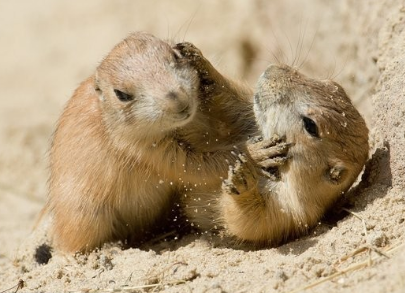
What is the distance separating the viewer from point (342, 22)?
24.6ft

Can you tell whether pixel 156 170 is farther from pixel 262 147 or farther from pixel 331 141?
pixel 331 141

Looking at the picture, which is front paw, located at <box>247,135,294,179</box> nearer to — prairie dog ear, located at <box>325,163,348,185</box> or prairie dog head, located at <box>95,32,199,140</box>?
prairie dog ear, located at <box>325,163,348,185</box>

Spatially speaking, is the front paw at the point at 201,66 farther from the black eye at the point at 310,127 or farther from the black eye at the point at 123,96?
the black eye at the point at 310,127

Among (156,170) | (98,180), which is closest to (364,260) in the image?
(156,170)

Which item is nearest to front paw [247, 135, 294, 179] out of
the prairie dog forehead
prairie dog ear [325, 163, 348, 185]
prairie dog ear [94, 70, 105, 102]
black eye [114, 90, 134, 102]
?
prairie dog ear [325, 163, 348, 185]

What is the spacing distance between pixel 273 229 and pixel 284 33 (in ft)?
→ 14.8

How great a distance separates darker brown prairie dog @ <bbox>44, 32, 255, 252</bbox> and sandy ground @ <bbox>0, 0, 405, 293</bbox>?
29 cm

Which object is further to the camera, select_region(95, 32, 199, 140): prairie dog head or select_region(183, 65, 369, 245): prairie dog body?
select_region(183, 65, 369, 245): prairie dog body

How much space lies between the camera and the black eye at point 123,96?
4655 millimetres

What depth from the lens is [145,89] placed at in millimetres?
4543

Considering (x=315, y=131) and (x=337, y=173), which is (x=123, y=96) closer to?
(x=315, y=131)

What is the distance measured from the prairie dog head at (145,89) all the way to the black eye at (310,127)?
74cm

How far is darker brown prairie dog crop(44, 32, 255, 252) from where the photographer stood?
462 cm

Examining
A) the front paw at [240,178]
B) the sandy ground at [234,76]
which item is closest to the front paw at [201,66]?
the sandy ground at [234,76]
